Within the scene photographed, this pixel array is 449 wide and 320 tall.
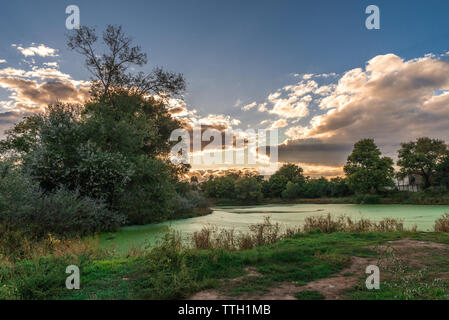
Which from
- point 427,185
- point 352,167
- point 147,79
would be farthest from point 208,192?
point 147,79

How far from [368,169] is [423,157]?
7.87m

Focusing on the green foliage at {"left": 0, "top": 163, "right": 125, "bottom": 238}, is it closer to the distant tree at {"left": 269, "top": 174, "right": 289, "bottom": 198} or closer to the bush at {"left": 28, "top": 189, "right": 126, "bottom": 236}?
the bush at {"left": 28, "top": 189, "right": 126, "bottom": 236}

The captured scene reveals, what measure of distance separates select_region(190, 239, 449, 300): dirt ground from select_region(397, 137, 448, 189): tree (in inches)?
1680

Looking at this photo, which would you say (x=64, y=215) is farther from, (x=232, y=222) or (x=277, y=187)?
(x=277, y=187)

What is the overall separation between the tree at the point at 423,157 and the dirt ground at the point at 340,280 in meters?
42.7

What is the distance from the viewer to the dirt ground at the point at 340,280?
4.01 metres

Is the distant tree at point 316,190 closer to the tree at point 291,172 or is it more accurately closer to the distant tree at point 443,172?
the tree at point 291,172


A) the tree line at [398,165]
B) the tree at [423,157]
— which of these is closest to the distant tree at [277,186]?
the tree line at [398,165]

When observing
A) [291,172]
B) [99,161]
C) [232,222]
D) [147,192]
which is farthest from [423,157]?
[291,172]

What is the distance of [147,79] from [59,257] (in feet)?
54.3

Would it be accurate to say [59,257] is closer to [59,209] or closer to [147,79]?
[59,209]

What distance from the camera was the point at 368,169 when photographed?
43719mm

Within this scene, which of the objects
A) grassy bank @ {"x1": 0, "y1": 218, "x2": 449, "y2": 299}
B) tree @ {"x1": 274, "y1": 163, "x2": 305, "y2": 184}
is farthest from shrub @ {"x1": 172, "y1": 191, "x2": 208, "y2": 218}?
tree @ {"x1": 274, "y1": 163, "x2": 305, "y2": 184}

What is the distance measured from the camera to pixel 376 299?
362cm
